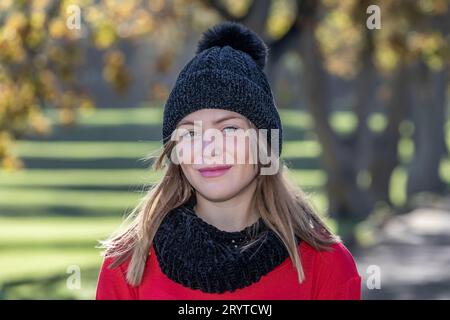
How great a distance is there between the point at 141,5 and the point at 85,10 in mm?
7185

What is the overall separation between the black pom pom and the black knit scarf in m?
0.65

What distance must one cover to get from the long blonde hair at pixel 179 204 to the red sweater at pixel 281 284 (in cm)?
3

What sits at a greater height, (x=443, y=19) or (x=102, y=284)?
(x=443, y=19)

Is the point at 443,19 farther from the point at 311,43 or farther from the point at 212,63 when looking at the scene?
the point at 212,63

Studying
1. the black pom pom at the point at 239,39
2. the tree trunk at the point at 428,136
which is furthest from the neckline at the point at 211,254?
the tree trunk at the point at 428,136

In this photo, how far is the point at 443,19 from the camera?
21.6 metres

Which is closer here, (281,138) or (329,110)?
(281,138)

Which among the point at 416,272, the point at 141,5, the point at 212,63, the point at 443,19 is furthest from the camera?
the point at 443,19

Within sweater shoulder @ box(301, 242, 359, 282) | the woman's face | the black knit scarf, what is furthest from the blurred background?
sweater shoulder @ box(301, 242, 359, 282)

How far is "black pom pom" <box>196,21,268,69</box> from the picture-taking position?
3785 millimetres

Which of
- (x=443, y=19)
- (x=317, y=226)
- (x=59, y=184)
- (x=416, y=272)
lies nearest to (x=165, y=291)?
(x=317, y=226)

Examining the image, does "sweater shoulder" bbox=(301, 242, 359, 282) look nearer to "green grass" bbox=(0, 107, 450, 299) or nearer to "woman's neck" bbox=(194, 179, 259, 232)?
"woman's neck" bbox=(194, 179, 259, 232)

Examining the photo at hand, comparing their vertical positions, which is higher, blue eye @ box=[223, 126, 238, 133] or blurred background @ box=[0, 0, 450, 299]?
blurred background @ box=[0, 0, 450, 299]

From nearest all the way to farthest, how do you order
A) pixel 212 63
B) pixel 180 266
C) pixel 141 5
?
pixel 180 266 → pixel 212 63 → pixel 141 5
